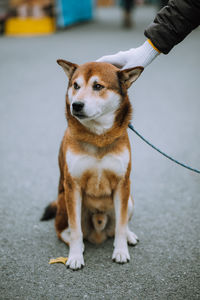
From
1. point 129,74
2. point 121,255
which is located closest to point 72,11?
point 129,74

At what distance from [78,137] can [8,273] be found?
38.3 inches

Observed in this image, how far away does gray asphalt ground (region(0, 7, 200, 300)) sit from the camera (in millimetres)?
2137

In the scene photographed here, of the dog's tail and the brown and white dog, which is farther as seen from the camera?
the dog's tail

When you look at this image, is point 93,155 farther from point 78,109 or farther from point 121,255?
point 121,255

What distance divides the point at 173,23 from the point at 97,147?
0.96m

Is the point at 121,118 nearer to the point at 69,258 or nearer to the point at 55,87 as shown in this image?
the point at 69,258

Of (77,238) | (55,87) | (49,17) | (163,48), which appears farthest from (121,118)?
(49,17)

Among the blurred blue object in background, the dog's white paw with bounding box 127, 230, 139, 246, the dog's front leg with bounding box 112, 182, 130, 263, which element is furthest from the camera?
the blurred blue object in background

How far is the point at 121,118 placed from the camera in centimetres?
228

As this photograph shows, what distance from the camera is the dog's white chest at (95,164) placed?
221 centimetres

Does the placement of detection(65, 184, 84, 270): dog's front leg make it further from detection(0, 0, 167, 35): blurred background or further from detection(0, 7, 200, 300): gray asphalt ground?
detection(0, 0, 167, 35): blurred background

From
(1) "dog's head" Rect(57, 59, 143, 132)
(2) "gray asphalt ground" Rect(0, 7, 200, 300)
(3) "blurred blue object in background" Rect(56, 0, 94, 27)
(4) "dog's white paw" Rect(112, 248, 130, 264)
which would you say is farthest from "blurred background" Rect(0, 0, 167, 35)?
(4) "dog's white paw" Rect(112, 248, 130, 264)

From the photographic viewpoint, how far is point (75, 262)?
2.29 m

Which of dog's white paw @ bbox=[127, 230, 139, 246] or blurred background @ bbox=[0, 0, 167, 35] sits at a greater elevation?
dog's white paw @ bbox=[127, 230, 139, 246]
